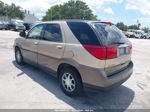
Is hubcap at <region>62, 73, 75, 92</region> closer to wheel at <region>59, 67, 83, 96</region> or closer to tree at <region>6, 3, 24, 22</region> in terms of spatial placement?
wheel at <region>59, 67, 83, 96</region>

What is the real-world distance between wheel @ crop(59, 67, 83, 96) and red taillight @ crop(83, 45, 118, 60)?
2.17 ft

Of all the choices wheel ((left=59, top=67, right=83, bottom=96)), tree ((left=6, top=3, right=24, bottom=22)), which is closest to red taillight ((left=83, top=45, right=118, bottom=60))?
wheel ((left=59, top=67, right=83, bottom=96))

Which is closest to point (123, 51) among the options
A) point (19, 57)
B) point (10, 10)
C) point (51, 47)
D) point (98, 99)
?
point (98, 99)

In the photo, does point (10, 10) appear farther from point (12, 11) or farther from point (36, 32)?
point (36, 32)

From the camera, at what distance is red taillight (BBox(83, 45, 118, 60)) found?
107 inches

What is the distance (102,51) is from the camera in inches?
106

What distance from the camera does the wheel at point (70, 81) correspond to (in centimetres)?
314

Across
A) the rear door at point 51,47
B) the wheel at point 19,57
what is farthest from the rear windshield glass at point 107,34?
the wheel at point 19,57

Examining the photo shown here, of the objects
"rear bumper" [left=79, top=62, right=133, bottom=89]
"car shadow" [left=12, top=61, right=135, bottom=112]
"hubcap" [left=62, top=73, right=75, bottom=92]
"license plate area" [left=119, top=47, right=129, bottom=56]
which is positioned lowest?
"car shadow" [left=12, top=61, right=135, bottom=112]

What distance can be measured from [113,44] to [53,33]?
1.60m

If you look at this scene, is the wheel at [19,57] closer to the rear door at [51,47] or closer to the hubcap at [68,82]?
the rear door at [51,47]

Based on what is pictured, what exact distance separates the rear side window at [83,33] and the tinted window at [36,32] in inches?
50.0

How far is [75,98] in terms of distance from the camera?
3.36 meters

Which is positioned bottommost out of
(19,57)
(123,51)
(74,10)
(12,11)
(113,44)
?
(19,57)
